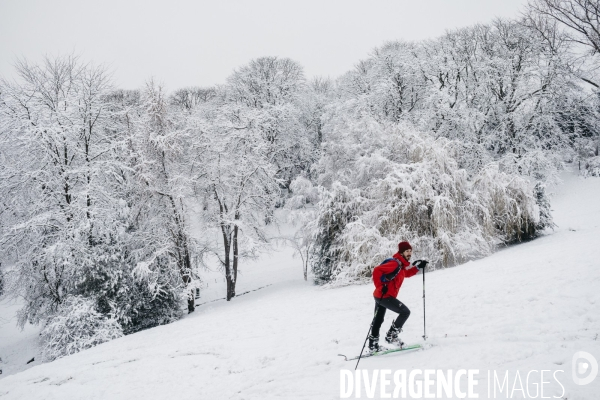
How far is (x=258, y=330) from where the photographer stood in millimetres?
10188

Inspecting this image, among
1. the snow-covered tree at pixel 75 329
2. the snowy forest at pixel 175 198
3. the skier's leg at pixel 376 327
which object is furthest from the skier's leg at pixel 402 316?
the snow-covered tree at pixel 75 329

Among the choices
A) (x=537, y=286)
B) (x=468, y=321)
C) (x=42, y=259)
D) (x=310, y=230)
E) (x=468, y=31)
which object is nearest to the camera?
(x=468, y=321)

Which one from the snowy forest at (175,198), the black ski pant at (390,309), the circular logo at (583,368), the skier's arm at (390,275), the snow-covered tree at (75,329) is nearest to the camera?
the circular logo at (583,368)

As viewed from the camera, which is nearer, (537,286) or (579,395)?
(579,395)

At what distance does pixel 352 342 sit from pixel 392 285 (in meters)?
2.10

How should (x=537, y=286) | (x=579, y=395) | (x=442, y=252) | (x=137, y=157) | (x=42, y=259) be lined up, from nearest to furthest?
(x=579, y=395) → (x=537, y=286) → (x=42, y=259) → (x=442, y=252) → (x=137, y=157)

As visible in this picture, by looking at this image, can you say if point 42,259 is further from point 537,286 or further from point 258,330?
point 537,286

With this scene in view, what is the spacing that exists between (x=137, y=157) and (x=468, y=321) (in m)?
15.7

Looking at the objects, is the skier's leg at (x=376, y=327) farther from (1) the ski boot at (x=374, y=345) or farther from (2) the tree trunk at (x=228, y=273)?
(2) the tree trunk at (x=228, y=273)

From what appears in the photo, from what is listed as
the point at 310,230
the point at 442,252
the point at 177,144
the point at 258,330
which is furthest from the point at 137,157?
the point at 442,252

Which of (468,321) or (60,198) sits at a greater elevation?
(60,198)

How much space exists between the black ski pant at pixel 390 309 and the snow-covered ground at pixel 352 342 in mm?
536

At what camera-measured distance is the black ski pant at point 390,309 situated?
607 cm

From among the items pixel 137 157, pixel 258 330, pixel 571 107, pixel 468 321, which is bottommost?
pixel 258 330
